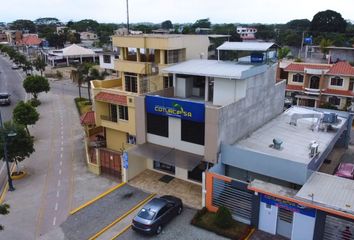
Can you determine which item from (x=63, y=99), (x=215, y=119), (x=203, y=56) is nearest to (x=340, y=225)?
(x=215, y=119)

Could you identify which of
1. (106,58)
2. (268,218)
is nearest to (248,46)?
(268,218)

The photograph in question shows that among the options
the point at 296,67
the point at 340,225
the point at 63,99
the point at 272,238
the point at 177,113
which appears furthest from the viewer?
the point at 63,99

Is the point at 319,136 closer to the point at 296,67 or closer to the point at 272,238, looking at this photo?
the point at 272,238

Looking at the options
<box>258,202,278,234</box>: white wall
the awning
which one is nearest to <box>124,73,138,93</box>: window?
the awning

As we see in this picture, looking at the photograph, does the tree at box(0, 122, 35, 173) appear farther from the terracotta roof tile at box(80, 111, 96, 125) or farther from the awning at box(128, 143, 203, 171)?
the awning at box(128, 143, 203, 171)

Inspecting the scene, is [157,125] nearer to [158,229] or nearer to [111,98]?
[111,98]

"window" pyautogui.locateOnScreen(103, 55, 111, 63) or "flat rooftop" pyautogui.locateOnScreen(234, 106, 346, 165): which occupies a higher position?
"window" pyautogui.locateOnScreen(103, 55, 111, 63)
